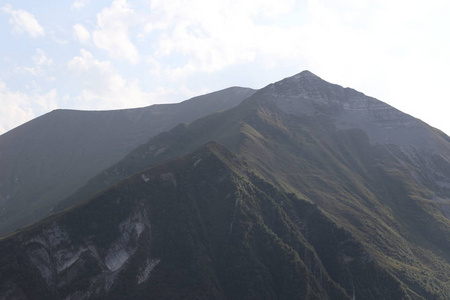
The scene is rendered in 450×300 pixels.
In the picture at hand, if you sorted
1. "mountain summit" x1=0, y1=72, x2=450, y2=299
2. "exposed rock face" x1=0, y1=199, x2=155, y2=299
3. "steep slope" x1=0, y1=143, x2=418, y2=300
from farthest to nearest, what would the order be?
"mountain summit" x1=0, y1=72, x2=450, y2=299, "steep slope" x1=0, y1=143, x2=418, y2=300, "exposed rock face" x1=0, y1=199, x2=155, y2=299

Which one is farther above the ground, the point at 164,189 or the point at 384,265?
the point at 164,189

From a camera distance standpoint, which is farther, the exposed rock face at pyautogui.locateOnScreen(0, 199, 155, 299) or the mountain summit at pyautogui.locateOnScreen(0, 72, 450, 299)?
the mountain summit at pyautogui.locateOnScreen(0, 72, 450, 299)

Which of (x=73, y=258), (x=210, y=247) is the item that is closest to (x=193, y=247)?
(x=210, y=247)

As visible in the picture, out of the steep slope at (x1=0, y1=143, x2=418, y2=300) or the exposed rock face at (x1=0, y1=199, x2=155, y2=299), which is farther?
the steep slope at (x1=0, y1=143, x2=418, y2=300)

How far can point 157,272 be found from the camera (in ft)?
324

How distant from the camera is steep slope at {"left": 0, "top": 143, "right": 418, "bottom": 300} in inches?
3442

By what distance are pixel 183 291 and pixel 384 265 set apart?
8222 cm

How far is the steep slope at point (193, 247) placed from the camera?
87.4 m

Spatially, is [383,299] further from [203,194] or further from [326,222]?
[203,194]

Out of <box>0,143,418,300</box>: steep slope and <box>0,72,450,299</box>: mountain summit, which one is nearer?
<box>0,143,418,300</box>: steep slope

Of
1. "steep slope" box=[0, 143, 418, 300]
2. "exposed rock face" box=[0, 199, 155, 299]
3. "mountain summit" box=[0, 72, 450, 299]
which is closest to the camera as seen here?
"exposed rock face" box=[0, 199, 155, 299]

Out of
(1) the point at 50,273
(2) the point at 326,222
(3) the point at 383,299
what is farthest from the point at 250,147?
(1) the point at 50,273

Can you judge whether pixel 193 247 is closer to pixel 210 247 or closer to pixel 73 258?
pixel 210 247

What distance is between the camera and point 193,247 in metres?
109
